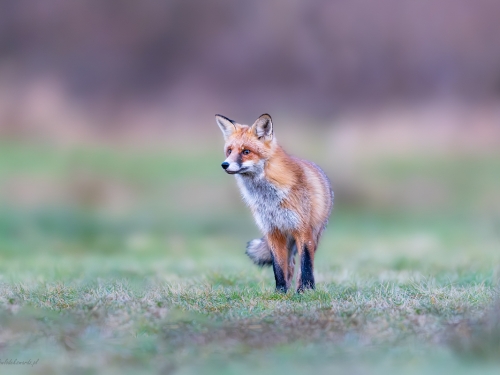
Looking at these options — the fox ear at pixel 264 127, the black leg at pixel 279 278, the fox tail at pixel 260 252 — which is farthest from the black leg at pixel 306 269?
the fox ear at pixel 264 127

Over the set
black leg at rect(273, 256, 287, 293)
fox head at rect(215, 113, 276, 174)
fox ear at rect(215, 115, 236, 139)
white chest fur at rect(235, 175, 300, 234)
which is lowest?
Answer: black leg at rect(273, 256, 287, 293)

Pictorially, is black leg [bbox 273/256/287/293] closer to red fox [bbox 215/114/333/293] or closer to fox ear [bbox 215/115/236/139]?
red fox [bbox 215/114/333/293]

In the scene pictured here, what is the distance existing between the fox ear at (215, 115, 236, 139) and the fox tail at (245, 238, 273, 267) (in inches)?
59.9

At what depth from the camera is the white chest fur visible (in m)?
8.45

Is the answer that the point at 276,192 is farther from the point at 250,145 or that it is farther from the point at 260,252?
the point at 260,252

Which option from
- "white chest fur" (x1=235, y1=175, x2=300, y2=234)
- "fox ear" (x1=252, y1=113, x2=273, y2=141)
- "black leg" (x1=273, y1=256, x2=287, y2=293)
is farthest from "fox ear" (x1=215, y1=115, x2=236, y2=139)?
"black leg" (x1=273, y1=256, x2=287, y2=293)

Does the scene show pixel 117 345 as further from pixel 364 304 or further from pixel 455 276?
pixel 455 276

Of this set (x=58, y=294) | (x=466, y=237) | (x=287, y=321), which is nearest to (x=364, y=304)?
(x=287, y=321)

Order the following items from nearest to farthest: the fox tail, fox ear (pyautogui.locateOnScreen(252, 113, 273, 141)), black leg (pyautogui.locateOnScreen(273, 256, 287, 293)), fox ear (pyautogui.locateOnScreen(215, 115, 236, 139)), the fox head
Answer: the fox head
fox ear (pyautogui.locateOnScreen(252, 113, 273, 141))
black leg (pyautogui.locateOnScreen(273, 256, 287, 293))
fox ear (pyautogui.locateOnScreen(215, 115, 236, 139))
the fox tail

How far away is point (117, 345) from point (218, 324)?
0.99 meters

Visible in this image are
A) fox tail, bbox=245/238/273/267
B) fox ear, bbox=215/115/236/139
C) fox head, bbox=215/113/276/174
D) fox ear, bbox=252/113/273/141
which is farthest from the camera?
fox tail, bbox=245/238/273/267

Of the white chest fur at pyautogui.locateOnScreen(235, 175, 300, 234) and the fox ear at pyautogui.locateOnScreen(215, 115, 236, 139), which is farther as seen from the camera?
the fox ear at pyautogui.locateOnScreen(215, 115, 236, 139)

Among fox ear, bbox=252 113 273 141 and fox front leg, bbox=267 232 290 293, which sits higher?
fox ear, bbox=252 113 273 141

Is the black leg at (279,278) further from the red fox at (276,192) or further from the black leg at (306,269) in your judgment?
the black leg at (306,269)
